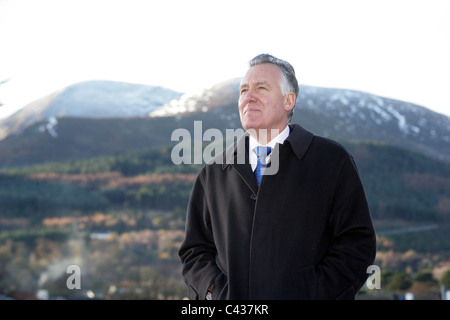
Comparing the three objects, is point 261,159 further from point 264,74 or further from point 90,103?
point 90,103

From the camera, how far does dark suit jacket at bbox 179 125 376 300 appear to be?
5.15 feet

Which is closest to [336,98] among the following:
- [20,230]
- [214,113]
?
[214,113]

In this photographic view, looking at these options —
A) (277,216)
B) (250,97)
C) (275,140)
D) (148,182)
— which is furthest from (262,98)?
(148,182)

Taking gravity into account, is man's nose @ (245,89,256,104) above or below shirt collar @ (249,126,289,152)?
above

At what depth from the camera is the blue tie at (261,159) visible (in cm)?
174

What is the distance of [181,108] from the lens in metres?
17.7

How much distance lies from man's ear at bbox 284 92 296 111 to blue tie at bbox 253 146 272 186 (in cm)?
17

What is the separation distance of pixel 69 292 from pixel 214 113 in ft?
23.9

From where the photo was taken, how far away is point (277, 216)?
1630 millimetres

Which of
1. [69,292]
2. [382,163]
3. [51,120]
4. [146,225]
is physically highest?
[51,120]

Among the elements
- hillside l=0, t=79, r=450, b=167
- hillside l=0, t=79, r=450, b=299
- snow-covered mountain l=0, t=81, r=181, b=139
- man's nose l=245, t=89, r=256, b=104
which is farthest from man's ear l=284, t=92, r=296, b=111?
snow-covered mountain l=0, t=81, r=181, b=139

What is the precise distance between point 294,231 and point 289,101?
1.61ft

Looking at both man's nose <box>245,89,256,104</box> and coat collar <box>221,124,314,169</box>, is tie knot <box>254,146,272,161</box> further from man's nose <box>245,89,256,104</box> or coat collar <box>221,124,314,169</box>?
man's nose <box>245,89,256,104</box>

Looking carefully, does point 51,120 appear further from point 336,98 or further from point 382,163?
point 382,163
